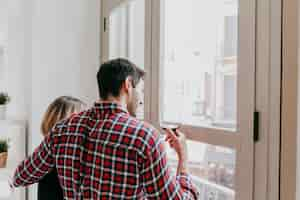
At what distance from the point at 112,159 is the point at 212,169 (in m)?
0.53

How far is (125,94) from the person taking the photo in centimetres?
126

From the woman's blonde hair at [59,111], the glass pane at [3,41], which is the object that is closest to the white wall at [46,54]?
the glass pane at [3,41]

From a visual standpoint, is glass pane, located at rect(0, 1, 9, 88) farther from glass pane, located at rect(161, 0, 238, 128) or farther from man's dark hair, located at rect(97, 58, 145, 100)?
man's dark hair, located at rect(97, 58, 145, 100)

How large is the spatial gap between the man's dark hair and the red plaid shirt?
0.05m

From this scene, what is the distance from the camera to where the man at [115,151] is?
116 cm

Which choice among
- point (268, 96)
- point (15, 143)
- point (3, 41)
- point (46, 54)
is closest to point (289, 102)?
point (268, 96)

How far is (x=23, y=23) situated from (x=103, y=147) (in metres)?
2.03

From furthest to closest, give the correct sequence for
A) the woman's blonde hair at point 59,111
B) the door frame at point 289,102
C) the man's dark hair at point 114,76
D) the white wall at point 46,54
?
1. the white wall at point 46,54
2. the woman's blonde hair at point 59,111
3. the man's dark hair at point 114,76
4. the door frame at point 289,102

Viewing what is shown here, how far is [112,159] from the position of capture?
46.3 inches

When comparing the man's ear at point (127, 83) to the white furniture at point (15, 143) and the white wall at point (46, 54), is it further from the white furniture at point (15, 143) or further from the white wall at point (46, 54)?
the white furniture at point (15, 143)

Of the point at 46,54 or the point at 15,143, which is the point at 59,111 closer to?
the point at 46,54

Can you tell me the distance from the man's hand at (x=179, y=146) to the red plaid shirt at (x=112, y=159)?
0.03m

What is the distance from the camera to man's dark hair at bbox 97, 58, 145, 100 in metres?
1.24

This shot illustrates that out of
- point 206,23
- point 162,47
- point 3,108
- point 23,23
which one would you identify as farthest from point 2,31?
point 206,23
